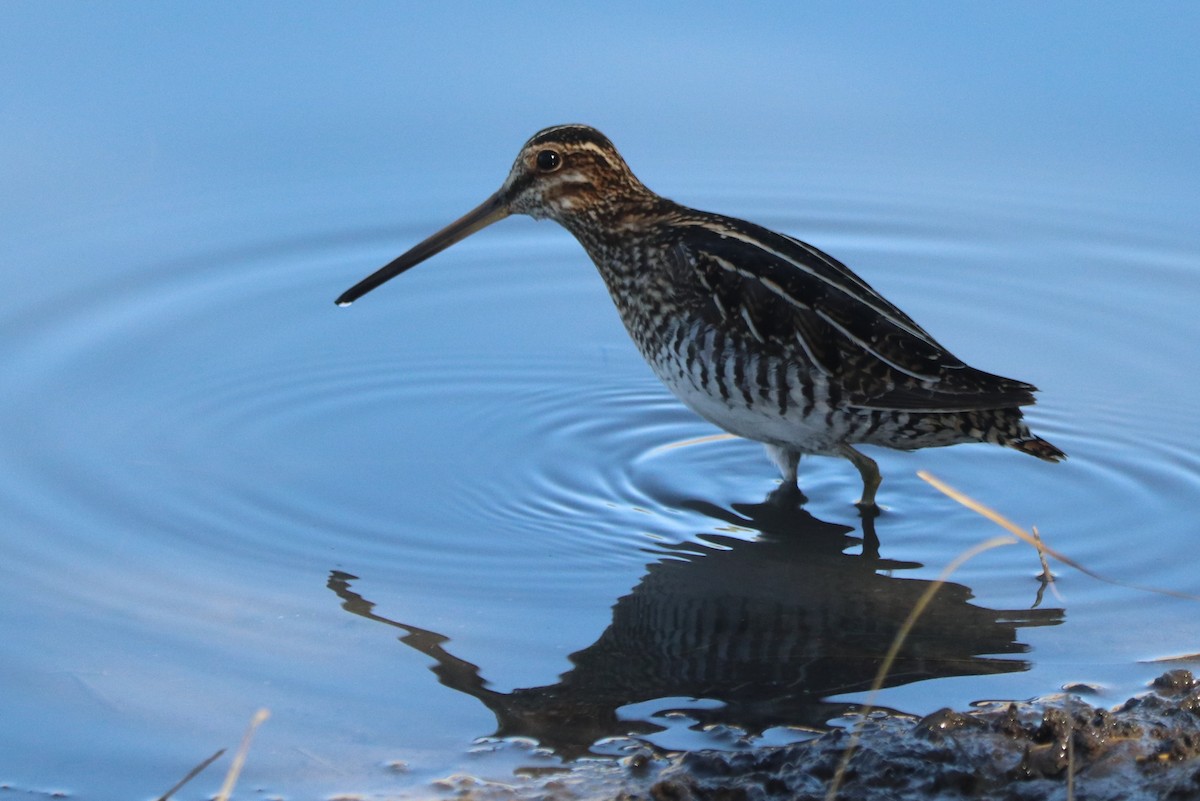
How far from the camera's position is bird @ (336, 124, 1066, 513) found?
20.2 ft

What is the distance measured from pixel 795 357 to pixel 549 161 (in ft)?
4.46

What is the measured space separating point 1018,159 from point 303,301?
12.1 ft

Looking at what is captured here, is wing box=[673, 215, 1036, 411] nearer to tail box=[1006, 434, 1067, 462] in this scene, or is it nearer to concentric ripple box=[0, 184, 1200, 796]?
tail box=[1006, 434, 1067, 462]

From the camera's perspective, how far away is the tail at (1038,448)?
618 cm

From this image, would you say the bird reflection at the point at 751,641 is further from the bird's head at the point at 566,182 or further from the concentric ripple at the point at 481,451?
the bird's head at the point at 566,182

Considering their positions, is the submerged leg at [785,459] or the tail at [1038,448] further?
the submerged leg at [785,459]

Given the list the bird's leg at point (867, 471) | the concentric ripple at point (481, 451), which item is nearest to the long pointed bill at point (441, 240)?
the concentric ripple at point (481, 451)

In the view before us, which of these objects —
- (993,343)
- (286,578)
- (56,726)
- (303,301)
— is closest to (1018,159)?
(993,343)

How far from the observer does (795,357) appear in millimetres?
6199

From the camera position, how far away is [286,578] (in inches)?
223

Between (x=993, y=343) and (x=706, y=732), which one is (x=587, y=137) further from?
(x=706, y=732)

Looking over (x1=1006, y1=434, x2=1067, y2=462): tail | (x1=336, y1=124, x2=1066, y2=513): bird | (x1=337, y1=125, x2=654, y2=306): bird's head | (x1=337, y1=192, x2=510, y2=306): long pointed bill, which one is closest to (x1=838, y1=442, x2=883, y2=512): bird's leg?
(x1=336, y1=124, x2=1066, y2=513): bird

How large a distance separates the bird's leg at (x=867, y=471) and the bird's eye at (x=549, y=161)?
5.15ft

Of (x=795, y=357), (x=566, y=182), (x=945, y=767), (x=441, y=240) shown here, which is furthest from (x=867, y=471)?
(x=945, y=767)
